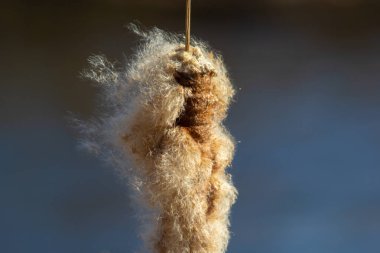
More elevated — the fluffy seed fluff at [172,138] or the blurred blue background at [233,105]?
the blurred blue background at [233,105]

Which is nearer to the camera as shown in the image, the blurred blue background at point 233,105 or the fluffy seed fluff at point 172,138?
the fluffy seed fluff at point 172,138

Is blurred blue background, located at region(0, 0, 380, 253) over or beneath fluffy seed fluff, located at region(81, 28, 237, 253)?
over

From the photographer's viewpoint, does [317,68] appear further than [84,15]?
Yes

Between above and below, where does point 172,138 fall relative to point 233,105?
below

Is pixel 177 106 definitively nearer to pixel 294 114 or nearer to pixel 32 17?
pixel 32 17

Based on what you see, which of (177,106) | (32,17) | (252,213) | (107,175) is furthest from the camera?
(252,213)

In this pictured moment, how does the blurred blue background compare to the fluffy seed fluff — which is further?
the blurred blue background

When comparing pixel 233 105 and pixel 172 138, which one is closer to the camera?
pixel 172 138

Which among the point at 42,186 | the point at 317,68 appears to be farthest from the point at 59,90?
the point at 317,68
